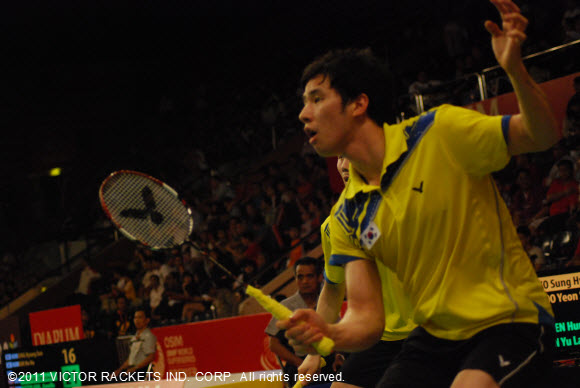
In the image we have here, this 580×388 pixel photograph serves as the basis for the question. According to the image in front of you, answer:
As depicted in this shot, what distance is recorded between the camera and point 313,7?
52.6 ft

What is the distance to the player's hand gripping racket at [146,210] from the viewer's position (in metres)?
5.91

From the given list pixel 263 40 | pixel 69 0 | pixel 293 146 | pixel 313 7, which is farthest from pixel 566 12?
pixel 69 0

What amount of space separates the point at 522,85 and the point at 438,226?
527 millimetres

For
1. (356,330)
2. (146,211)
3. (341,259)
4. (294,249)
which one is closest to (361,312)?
(356,330)

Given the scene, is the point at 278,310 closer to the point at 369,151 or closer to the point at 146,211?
the point at 369,151

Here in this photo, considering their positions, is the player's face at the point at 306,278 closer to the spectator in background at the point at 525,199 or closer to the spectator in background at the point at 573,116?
the spectator in background at the point at 525,199

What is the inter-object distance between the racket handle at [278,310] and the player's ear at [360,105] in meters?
0.84

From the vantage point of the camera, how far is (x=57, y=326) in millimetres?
10703

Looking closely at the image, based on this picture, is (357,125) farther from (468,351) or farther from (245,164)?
(245,164)

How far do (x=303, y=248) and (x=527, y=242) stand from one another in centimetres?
449

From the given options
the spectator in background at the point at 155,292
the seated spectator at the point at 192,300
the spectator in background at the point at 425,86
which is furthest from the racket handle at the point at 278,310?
the spectator in background at the point at 155,292

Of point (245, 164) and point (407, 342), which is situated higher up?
point (245, 164)

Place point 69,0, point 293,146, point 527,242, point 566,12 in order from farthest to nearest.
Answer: point 69,0
point 293,146
point 566,12
point 527,242

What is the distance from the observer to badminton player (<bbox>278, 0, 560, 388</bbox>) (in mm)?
2078
